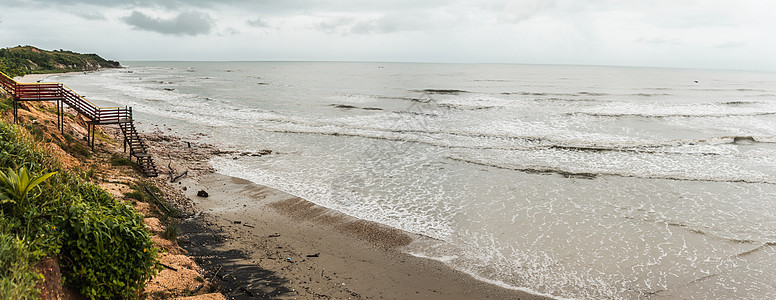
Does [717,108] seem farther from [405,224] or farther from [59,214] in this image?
[59,214]

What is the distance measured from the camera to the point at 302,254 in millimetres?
11383

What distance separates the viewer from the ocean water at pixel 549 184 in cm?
1153

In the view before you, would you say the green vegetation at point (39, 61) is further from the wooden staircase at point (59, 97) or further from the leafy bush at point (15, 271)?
the leafy bush at point (15, 271)

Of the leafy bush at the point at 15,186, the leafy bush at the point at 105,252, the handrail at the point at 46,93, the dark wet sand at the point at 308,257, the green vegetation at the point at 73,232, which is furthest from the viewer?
the handrail at the point at 46,93

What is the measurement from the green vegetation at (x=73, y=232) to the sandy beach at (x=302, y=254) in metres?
2.40

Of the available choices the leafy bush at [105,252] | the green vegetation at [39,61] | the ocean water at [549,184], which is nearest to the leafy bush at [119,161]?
the ocean water at [549,184]

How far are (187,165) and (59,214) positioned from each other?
14632 millimetres

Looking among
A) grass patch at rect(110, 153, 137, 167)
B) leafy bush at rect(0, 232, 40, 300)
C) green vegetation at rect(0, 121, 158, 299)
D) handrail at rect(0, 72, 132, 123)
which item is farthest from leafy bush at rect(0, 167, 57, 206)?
handrail at rect(0, 72, 132, 123)

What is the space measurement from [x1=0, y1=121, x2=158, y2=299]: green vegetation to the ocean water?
24.6 ft

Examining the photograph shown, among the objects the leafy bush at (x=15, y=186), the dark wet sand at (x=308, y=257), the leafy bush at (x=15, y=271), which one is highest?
the leafy bush at (x=15, y=186)

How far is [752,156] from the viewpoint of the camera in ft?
84.1

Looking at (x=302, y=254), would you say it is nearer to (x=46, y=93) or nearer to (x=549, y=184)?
(x=549, y=184)

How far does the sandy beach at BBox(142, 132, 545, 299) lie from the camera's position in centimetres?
958

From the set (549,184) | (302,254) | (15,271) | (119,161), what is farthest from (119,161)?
(549,184)
